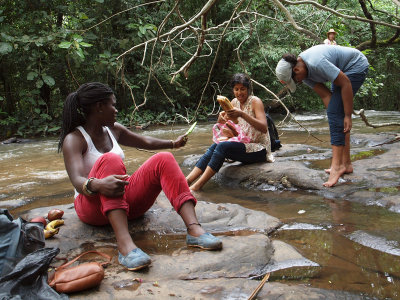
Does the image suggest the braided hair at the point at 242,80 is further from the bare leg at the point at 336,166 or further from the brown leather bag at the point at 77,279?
the brown leather bag at the point at 77,279

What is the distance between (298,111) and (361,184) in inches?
472

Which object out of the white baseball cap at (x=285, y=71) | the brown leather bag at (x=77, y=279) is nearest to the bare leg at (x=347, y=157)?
the white baseball cap at (x=285, y=71)

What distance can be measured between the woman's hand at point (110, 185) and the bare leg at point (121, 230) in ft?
0.35

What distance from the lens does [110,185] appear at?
Answer: 190cm

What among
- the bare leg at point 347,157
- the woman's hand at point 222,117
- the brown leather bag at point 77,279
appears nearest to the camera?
the brown leather bag at point 77,279

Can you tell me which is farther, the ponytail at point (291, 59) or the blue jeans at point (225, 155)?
the blue jeans at point (225, 155)

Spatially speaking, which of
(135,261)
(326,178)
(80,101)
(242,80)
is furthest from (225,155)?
(135,261)

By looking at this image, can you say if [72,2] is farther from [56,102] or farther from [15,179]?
[15,179]

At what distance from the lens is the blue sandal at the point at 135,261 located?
1.80 meters

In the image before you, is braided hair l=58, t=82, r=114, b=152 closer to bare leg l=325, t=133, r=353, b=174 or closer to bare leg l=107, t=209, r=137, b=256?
bare leg l=107, t=209, r=137, b=256

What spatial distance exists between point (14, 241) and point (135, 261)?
0.55 m

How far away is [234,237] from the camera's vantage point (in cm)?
218

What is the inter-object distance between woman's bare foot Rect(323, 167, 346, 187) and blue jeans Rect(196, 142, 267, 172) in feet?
2.82

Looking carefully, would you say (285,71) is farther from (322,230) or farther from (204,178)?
(322,230)
